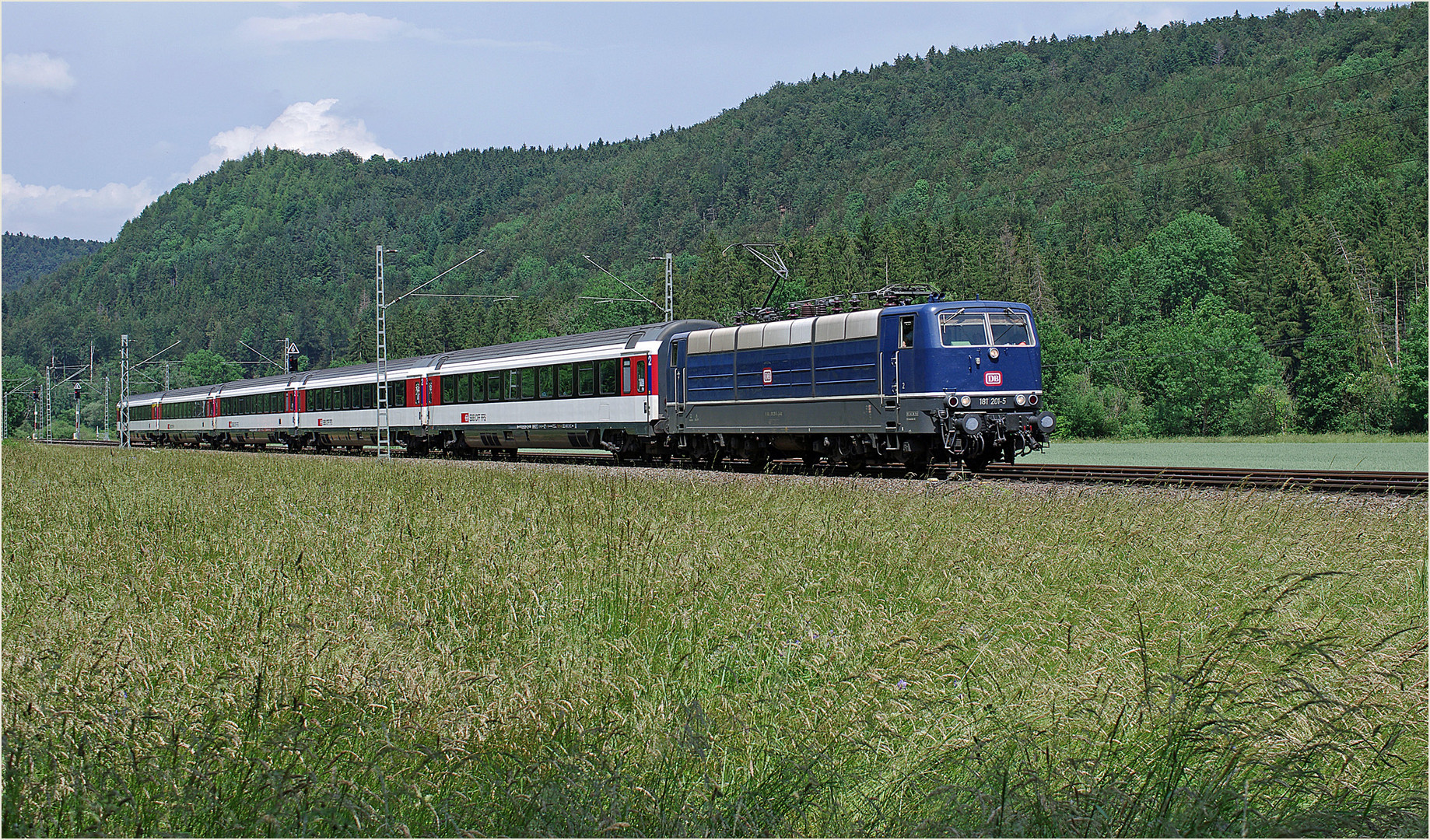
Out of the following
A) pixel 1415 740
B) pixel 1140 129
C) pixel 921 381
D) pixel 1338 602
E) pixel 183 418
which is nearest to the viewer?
pixel 1415 740

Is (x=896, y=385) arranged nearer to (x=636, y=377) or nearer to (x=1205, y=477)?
(x=1205, y=477)

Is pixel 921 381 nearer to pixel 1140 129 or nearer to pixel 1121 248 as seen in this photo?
pixel 1121 248

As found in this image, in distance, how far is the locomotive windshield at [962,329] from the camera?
2045 centimetres

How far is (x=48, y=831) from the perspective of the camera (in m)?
3.67

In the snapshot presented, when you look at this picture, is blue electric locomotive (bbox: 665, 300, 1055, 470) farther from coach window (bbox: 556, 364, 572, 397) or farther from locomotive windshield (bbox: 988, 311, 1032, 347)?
coach window (bbox: 556, 364, 572, 397)

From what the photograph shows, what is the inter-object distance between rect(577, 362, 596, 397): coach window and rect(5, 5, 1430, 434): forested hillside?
47.5 m

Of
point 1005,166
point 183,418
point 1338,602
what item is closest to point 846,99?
point 1005,166

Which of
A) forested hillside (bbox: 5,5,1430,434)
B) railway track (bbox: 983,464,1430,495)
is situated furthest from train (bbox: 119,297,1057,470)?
forested hillside (bbox: 5,5,1430,434)

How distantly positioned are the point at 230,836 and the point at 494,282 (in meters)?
183

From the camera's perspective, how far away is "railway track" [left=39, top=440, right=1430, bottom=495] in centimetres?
1678

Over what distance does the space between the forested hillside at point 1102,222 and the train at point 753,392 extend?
46.0 metres

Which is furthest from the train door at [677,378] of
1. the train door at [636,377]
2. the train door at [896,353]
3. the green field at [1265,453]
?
the green field at [1265,453]

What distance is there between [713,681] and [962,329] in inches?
624

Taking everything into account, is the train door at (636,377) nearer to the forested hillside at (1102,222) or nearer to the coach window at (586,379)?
the coach window at (586,379)
